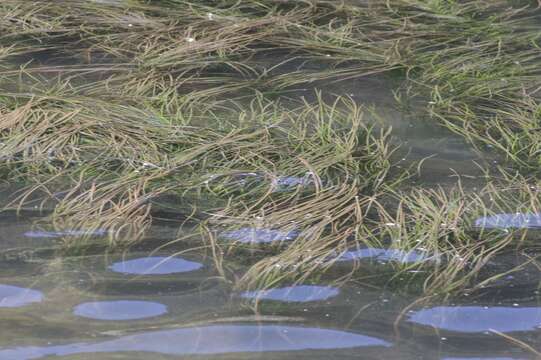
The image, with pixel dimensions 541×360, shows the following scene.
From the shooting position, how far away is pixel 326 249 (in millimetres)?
3312

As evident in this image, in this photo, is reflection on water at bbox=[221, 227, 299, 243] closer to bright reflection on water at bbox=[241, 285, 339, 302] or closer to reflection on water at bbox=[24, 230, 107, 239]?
bright reflection on water at bbox=[241, 285, 339, 302]

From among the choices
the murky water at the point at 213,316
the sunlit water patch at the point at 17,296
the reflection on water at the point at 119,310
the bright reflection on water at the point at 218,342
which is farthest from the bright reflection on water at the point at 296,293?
the sunlit water patch at the point at 17,296

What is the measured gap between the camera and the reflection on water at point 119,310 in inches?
115

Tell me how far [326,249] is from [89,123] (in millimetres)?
1289

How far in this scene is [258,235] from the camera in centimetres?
340

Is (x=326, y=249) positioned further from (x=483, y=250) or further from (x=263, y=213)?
(x=483, y=250)

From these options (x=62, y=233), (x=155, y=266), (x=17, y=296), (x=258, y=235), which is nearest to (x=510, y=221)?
(x=258, y=235)

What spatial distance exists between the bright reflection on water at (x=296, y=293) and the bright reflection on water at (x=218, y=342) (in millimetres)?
177

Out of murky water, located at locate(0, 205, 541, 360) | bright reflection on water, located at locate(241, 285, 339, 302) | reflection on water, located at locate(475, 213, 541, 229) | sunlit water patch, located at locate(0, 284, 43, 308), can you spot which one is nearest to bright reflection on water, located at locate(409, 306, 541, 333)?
murky water, located at locate(0, 205, 541, 360)

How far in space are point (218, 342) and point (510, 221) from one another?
125cm

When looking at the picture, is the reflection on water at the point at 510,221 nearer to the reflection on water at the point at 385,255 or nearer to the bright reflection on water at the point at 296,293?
the reflection on water at the point at 385,255

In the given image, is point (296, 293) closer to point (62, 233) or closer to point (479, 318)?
point (479, 318)

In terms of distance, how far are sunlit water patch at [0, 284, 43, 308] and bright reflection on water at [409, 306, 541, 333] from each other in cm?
111

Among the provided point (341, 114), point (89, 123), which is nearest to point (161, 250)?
point (89, 123)
